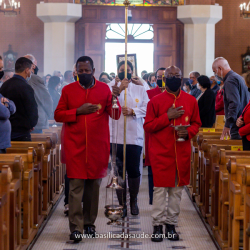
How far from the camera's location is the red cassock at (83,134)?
4.27 metres

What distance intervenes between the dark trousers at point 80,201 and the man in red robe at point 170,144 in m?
0.63

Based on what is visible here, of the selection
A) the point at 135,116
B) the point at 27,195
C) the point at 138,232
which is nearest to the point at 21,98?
the point at 27,195

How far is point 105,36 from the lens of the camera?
15234mm

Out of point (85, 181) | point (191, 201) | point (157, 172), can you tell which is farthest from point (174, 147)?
point (191, 201)

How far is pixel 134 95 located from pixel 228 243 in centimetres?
219

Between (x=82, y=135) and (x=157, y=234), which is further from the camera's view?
(x=157, y=234)

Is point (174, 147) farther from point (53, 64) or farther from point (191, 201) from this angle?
point (53, 64)

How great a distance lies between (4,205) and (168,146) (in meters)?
1.75

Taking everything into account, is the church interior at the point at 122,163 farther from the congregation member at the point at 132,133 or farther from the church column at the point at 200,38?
the church column at the point at 200,38

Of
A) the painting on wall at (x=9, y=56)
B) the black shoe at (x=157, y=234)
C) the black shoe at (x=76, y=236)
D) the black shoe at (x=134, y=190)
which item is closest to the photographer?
the black shoe at (x=76, y=236)

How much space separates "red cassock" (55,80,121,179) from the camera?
14.0 feet

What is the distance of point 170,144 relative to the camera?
14.1 ft

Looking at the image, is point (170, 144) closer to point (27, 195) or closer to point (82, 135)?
point (82, 135)

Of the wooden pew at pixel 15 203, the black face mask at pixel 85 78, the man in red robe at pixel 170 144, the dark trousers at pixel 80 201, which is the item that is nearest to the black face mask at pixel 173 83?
the man in red robe at pixel 170 144
